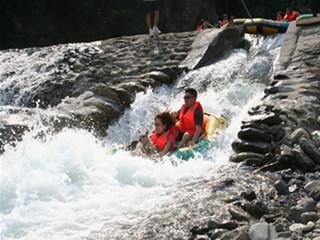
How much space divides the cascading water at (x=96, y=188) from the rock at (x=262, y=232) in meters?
0.68

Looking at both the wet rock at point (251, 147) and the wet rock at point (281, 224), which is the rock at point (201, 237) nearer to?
the wet rock at point (281, 224)

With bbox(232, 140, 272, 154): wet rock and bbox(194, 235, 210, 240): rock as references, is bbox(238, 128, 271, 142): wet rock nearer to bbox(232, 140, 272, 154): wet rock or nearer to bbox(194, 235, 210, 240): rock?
bbox(232, 140, 272, 154): wet rock

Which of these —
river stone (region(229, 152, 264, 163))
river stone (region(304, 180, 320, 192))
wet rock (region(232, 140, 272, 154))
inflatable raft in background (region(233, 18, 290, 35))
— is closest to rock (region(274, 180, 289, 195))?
river stone (region(304, 180, 320, 192))

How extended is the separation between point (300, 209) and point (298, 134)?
222 cm

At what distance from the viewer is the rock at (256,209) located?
5047mm

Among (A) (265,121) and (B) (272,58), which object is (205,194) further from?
(B) (272,58)

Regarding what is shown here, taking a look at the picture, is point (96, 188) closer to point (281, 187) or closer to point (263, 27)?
point (281, 187)

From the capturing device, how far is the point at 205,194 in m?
5.90

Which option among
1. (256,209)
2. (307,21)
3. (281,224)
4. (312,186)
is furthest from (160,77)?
(281,224)

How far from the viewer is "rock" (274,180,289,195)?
18.3 feet

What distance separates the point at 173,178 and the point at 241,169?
82 centimetres

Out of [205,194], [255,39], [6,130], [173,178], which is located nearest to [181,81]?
[255,39]

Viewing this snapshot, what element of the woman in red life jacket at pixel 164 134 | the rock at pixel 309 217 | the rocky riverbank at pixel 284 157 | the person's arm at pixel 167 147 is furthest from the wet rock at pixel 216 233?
the woman in red life jacket at pixel 164 134

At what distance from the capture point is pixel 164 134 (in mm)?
8141
